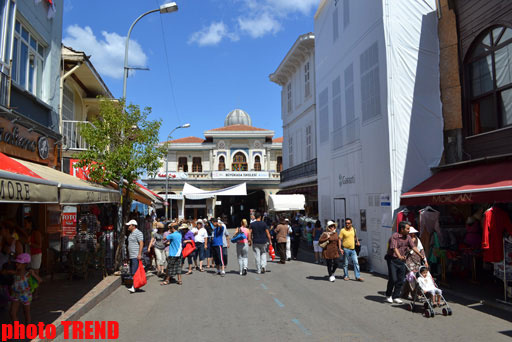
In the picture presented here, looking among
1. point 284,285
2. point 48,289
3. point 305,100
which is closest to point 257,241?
point 284,285

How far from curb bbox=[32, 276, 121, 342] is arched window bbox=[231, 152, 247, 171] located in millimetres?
32743

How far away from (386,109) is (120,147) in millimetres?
8075

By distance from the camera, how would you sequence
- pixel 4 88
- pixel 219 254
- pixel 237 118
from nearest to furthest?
pixel 4 88 → pixel 219 254 → pixel 237 118

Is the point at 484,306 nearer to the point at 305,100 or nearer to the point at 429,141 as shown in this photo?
the point at 429,141

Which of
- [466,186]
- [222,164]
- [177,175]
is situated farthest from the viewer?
[222,164]

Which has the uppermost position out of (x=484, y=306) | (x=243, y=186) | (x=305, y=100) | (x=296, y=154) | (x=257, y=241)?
(x=305, y=100)

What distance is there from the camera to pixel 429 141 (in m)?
13.0

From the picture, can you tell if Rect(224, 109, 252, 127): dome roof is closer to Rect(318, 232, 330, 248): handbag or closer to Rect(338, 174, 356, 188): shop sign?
Rect(338, 174, 356, 188): shop sign

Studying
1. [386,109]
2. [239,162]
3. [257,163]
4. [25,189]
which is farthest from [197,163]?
[25,189]

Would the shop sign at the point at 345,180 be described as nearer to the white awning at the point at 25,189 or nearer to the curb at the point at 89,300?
the curb at the point at 89,300

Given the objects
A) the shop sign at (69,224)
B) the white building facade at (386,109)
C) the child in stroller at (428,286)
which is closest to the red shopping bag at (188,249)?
the shop sign at (69,224)

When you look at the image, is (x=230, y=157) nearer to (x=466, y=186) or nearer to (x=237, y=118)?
(x=237, y=118)

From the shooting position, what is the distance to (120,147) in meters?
12.3

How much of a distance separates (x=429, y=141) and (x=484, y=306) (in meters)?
5.85
